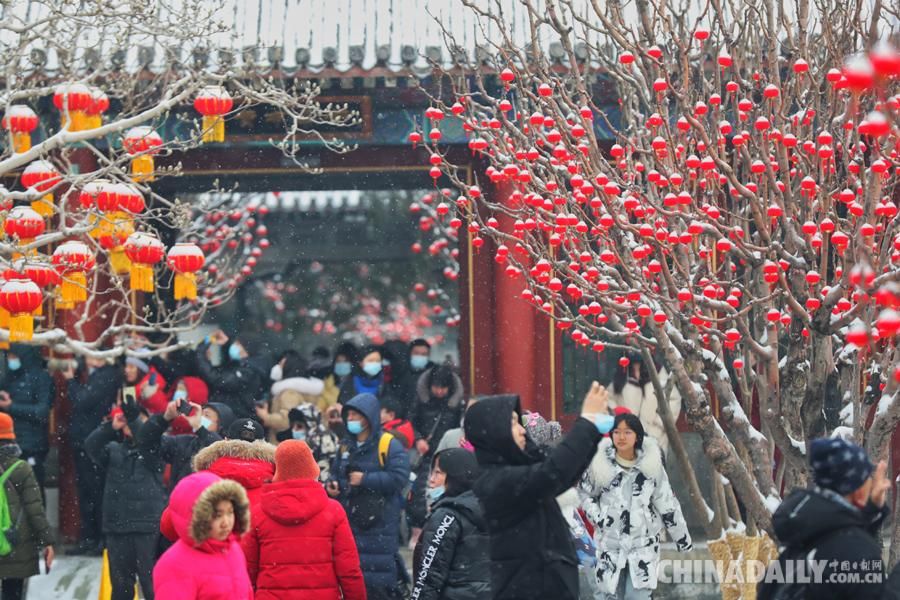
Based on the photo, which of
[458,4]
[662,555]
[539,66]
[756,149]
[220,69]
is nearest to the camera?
[756,149]

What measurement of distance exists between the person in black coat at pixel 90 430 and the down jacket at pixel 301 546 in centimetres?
506

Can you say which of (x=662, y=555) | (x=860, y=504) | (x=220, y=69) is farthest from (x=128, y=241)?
(x=860, y=504)

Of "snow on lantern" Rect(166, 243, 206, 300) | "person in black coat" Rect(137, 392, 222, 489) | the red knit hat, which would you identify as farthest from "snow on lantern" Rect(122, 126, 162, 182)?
the red knit hat

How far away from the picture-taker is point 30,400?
11.0 m

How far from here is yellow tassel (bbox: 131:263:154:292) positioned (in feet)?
28.8

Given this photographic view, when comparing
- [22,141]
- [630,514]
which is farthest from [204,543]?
[22,141]

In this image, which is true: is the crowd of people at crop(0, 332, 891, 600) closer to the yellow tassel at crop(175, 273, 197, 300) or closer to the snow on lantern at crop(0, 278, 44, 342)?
the snow on lantern at crop(0, 278, 44, 342)

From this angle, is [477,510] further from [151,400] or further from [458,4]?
[458,4]

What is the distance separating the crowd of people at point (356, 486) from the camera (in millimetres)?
5094

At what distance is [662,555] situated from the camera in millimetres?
10359

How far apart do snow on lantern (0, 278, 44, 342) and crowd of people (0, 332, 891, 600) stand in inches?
26.6

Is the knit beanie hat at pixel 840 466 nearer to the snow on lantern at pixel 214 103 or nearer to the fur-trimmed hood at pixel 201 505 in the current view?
the fur-trimmed hood at pixel 201 505

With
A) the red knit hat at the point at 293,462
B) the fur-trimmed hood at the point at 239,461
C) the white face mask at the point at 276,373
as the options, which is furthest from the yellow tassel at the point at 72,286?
the white face mask at the point at 276,373

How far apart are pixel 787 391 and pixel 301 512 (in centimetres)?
237
